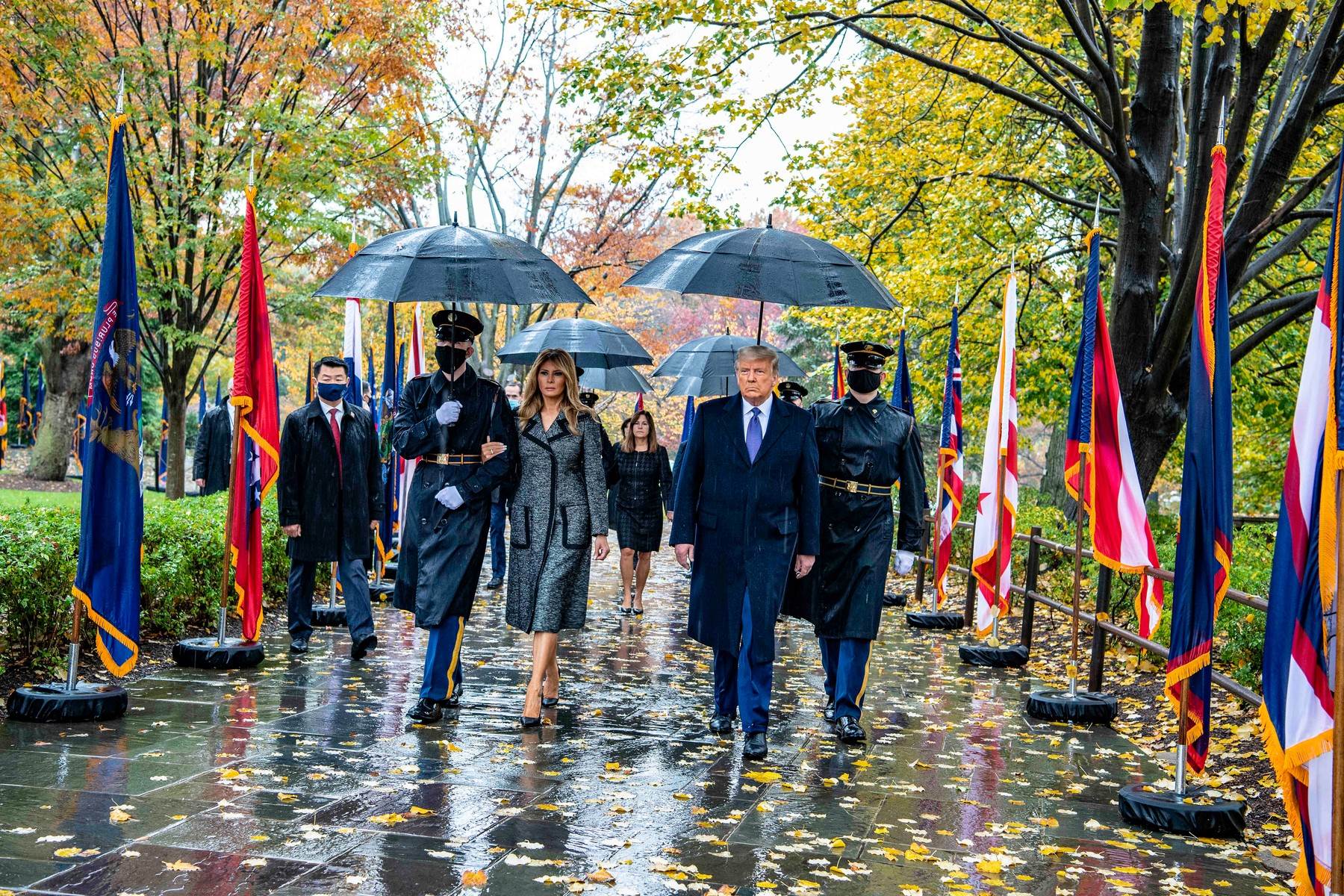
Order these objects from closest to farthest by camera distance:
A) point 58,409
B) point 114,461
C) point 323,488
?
1. point 114,461
2. point 323,488
3. point 58,409

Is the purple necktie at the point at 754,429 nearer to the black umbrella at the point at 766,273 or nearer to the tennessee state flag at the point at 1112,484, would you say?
the black umbrella at the point at 766,273

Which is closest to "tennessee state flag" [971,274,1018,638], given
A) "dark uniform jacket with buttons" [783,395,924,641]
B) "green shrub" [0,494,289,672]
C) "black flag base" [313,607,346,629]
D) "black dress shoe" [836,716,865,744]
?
"dark uniform jacket with buttons" [783,395,924,641]

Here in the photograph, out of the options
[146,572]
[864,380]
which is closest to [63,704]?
[146,572]

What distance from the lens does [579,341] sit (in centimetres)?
1185

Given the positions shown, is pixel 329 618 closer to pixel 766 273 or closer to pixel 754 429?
pixel 754 429

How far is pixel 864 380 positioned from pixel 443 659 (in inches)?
115

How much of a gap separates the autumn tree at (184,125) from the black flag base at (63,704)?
8.48 metres

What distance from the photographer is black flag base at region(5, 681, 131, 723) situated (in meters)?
6.62

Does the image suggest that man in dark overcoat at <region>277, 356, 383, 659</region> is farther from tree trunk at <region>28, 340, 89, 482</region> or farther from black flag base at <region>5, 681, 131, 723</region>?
tree trunk at <region>28, 340, 89, 482</region>

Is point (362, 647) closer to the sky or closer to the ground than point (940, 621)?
closer to the sky

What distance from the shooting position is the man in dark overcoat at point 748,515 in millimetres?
7020

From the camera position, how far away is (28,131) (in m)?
15.1

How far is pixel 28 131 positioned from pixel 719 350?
837 cm

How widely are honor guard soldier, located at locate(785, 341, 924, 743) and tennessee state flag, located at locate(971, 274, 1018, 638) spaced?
262cm
